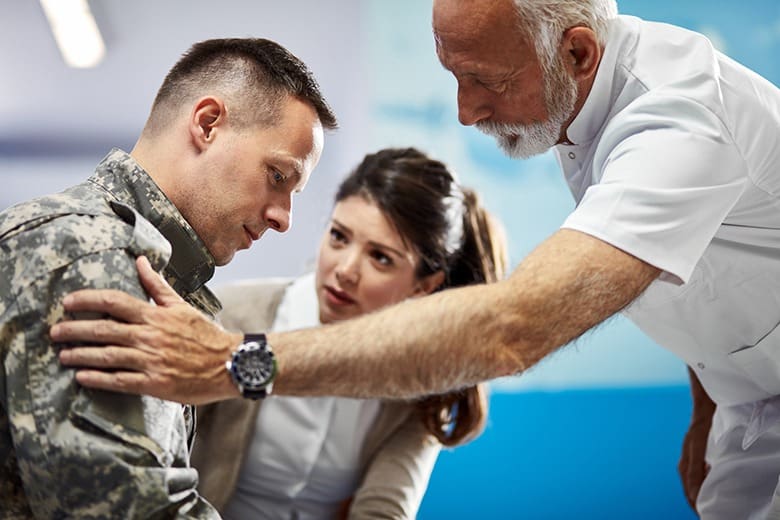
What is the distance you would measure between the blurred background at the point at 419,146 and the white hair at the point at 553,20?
1574 millimetres

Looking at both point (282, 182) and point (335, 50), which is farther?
point (335, 50)

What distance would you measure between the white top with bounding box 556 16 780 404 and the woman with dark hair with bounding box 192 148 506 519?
642mm

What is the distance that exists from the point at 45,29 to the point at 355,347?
2.29 metres

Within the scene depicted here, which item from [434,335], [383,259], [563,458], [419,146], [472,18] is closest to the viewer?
[434,335]

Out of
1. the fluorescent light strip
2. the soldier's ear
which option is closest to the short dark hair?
the soldier's ear

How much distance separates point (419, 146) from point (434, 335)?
192 cm

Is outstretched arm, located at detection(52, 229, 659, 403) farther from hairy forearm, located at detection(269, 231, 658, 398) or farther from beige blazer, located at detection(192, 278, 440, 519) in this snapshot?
beige blazer, located at detection(192, 278, 440, 519)

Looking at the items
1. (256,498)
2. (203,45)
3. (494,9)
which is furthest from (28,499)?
(256,498)

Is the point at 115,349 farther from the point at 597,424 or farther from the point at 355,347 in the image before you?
the point at 597,424

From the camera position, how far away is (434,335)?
1072 mm

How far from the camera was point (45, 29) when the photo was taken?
2920 mm

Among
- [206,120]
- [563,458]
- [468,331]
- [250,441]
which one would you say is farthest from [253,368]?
[563,458]

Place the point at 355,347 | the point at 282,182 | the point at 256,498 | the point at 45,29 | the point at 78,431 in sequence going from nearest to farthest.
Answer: the point at 78,431 < the point at 355,347 < the point at 282,182 < the point at 256,498 < the point at 45,29

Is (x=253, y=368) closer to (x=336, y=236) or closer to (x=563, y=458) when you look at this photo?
(x=336, y=236)
